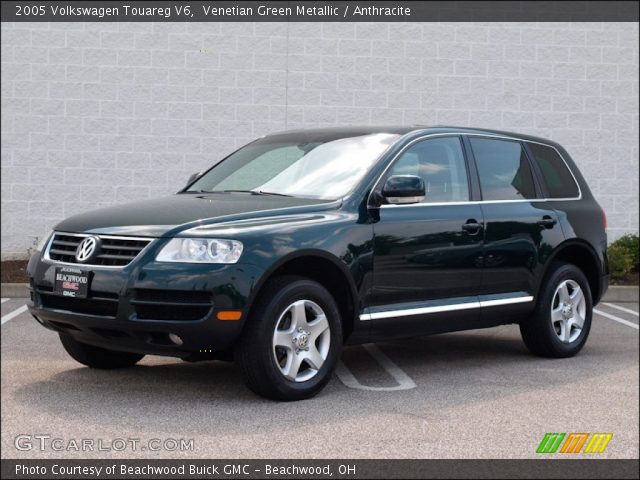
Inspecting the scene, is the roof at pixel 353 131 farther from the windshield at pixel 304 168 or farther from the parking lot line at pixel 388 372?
the parking lot line at pixel 388 372

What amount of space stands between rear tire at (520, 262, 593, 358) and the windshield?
1971 millimetres

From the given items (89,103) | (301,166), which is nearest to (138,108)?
(89,103)

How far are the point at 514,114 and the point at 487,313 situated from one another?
25.3 ft

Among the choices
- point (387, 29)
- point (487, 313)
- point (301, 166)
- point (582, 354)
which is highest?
point (387, 29)

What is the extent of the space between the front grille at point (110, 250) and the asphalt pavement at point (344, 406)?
2.75 ft

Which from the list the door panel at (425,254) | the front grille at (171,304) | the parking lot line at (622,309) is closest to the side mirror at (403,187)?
the door panel at (425,254)

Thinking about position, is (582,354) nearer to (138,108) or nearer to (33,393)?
(33,393)

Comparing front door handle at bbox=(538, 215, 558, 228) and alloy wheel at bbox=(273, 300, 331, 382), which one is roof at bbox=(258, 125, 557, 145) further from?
alloy wheel at bbox=(273, 300, 331, 382)

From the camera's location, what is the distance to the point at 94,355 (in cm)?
683

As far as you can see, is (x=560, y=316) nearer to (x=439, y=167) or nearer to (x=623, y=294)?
(x=439, y=167)

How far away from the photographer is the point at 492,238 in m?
7.39

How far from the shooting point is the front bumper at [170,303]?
5.64 m

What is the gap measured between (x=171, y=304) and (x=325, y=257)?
1062 millimetres

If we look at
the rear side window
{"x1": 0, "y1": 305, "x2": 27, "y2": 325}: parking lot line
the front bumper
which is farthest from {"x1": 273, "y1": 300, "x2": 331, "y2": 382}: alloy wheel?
{"x1": 0, "y1": 305, "x2": 27, "y2": 325}: parking lot line
